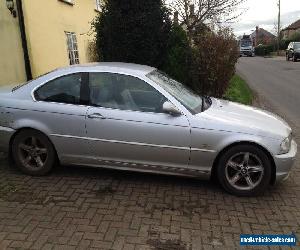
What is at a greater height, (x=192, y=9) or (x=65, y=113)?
(x=192, y=9)

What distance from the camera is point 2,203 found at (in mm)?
4273

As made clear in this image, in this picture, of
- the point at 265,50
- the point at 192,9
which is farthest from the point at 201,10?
the point at 265,50

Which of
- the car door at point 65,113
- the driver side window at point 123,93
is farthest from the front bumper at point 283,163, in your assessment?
the car door at point 65,113

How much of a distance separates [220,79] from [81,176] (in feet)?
18.1

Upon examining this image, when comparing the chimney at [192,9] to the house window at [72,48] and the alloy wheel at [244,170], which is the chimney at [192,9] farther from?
the alloy wheel at [244,170]

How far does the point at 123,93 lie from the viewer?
4.71 meters

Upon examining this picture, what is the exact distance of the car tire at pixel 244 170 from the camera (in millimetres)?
4348

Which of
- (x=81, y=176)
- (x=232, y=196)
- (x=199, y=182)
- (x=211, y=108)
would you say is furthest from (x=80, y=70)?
(x=232, y=196)

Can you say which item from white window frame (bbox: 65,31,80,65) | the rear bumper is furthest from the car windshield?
white window frame (bbox: 65,31,80,65)

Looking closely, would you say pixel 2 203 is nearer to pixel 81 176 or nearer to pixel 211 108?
pixel 81 176

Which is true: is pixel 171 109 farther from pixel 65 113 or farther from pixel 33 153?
pixel 33 153

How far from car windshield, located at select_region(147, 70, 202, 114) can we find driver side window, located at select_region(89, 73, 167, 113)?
0.21 meters

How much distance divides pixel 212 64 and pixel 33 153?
5.64 m

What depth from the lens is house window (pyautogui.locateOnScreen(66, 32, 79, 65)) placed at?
13.6 m
